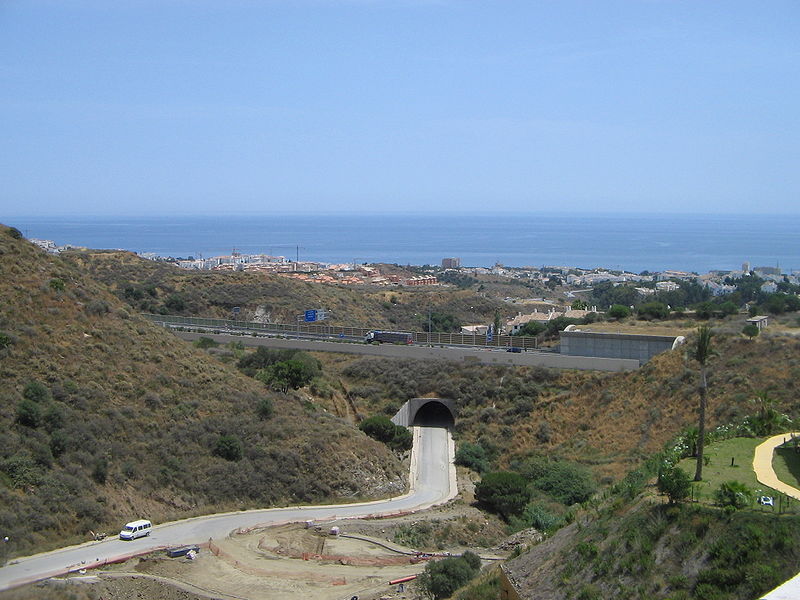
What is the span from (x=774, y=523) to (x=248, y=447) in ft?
63.0

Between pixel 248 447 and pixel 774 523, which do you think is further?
pixel 248 447

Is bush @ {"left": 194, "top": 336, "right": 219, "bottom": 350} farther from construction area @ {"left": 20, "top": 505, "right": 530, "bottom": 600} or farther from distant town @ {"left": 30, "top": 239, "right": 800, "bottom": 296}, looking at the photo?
distant town @ {"left": 30, "top": 239, "right": 800, "bottom": 296}

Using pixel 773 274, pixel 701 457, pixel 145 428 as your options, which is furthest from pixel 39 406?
pixel 773 274

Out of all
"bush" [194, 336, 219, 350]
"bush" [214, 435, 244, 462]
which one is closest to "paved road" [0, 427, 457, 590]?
"bush" [214, 435, 244, 462]

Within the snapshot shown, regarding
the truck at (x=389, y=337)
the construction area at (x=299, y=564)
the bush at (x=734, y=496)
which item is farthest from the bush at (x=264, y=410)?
the bush at (x=734, y=496)

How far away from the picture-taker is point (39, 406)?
84.4ft

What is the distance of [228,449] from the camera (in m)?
28.4

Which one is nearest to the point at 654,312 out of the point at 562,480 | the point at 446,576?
the point at 562,480

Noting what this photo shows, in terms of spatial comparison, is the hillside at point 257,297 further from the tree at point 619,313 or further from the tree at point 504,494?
the tree at point 504,494

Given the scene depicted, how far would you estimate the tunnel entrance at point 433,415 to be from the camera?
42.1m

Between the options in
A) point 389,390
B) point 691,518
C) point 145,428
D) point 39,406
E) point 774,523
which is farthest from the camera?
point 389,390

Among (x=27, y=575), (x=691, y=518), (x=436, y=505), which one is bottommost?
(x=436, y=505)

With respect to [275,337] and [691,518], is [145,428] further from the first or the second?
[275,337]

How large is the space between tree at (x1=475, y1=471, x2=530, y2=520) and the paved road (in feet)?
5.05
